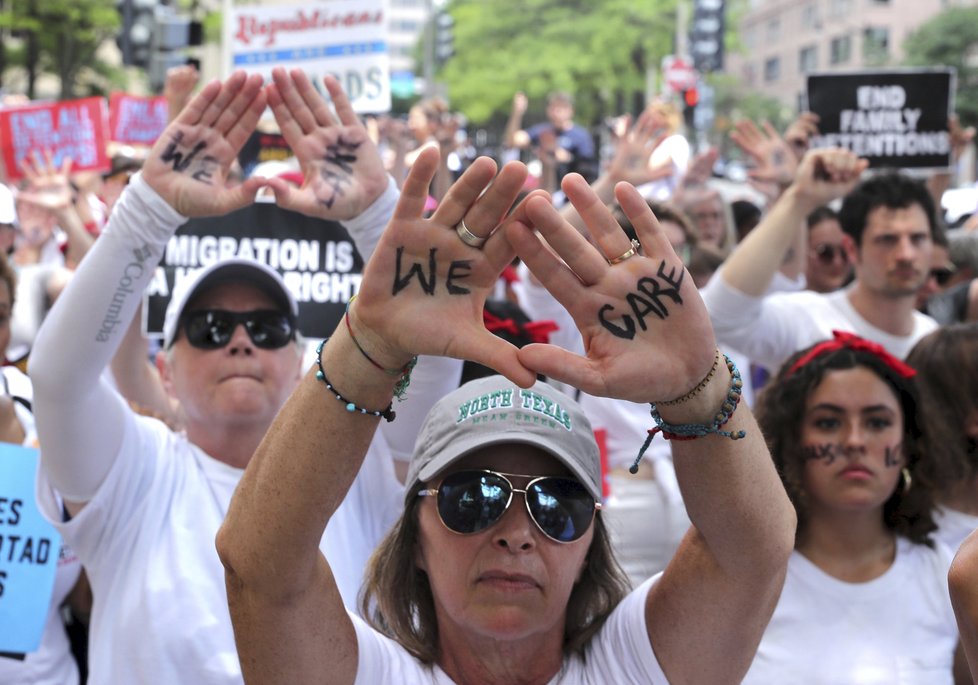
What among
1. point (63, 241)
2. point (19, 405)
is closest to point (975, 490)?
point (19, 405)

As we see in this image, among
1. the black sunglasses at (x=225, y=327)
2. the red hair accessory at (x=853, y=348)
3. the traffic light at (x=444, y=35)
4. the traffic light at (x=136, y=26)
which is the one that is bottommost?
the red hair accessory at (x=853, y=348)

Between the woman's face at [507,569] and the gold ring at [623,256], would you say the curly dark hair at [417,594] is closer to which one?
the woman's face at [507,569]

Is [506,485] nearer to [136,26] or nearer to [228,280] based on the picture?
[228,280]

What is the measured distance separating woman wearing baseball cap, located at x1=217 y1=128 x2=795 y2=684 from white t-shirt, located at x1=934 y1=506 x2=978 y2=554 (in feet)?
4.35

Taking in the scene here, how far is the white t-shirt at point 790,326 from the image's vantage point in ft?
13.7

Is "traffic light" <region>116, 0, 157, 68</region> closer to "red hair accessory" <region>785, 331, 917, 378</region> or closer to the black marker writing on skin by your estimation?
the black marker writing on skin

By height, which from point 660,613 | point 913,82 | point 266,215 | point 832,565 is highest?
point 913,82

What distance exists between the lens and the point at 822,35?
66.8m

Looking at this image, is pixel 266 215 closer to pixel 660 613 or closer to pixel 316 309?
pixel 316 309

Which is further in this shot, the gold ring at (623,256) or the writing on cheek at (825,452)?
the writing on cheek at (825,452)

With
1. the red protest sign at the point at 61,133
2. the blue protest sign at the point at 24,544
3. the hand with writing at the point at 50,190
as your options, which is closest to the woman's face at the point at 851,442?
the blue protest sign at the point at 24,544

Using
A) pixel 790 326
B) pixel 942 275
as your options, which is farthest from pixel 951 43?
pixel 790 326

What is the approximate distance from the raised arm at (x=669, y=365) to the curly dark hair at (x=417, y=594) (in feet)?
1.00

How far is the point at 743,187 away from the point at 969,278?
16908mm
